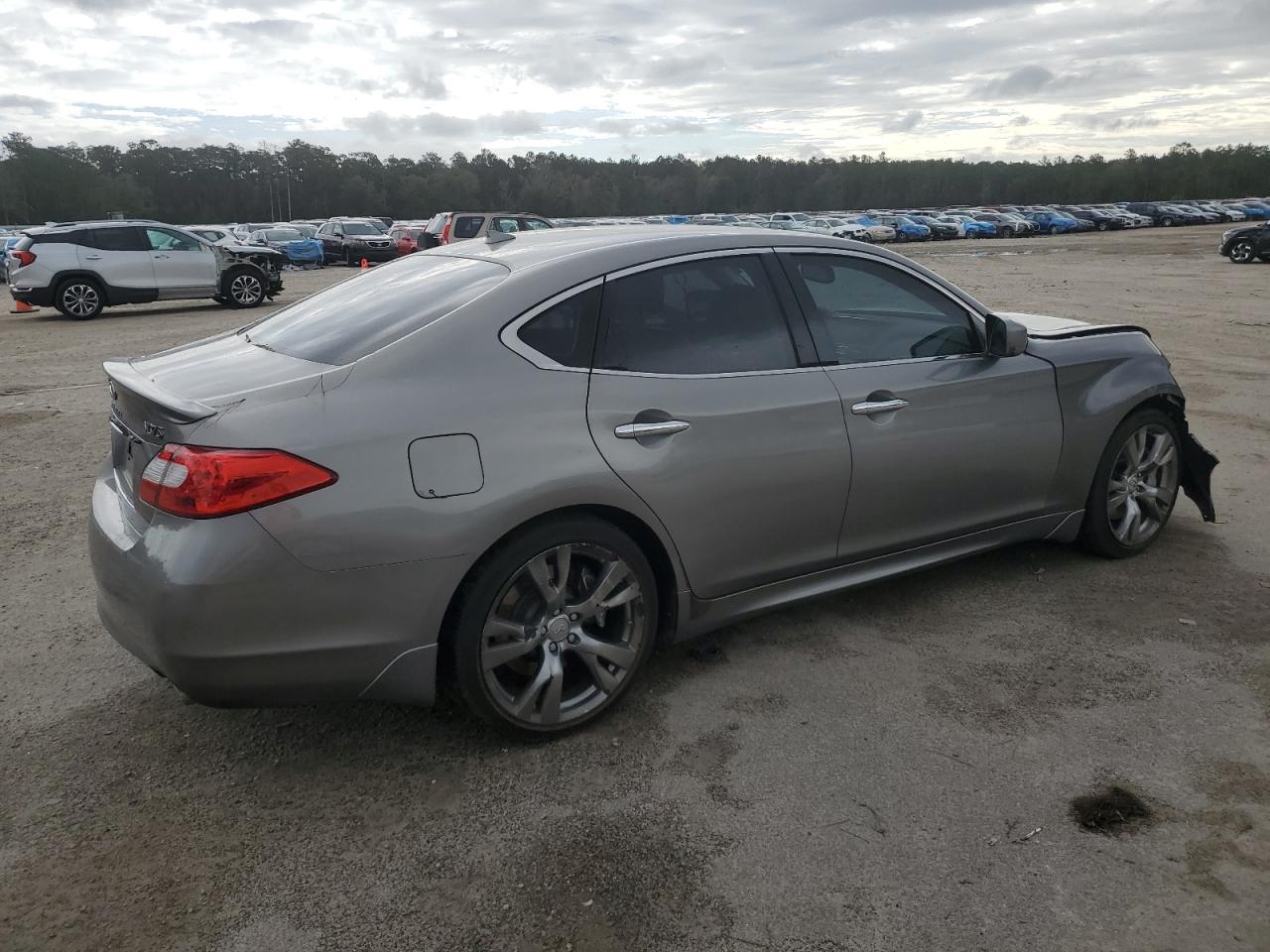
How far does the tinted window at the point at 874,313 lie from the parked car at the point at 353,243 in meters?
32.0

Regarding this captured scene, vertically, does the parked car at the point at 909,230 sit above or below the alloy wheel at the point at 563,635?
above

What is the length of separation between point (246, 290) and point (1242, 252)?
26720 millimetres

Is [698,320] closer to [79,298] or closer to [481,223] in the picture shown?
[79,298]

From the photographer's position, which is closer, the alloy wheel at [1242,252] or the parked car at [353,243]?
the alloy wheel at [1242,252]

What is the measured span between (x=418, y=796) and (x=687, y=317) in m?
1.84

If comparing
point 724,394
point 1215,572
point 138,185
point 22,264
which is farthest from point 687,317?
point 138,185

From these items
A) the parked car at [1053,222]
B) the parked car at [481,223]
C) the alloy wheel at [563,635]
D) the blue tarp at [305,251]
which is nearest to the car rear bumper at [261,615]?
the alloy wheel at [563,635]

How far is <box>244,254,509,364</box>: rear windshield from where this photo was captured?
10.8 feet

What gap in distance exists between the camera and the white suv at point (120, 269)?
17.4m

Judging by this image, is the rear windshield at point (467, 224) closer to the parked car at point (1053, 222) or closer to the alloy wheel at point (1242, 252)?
the alloy wheel at point (1242, 252)

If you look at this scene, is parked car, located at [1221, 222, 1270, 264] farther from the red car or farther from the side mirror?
the side mirror

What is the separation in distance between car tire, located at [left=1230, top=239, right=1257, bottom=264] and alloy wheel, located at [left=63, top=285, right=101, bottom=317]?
29.1 m

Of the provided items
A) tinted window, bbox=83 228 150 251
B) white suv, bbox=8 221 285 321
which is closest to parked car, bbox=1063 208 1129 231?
white suv, bbox=8 221 285 321

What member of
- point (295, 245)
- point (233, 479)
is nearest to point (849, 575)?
point (233, 479)
